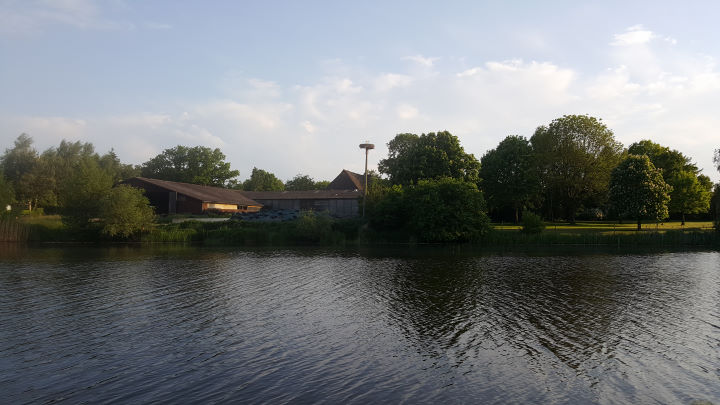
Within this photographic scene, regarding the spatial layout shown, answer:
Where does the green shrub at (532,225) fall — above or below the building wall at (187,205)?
below

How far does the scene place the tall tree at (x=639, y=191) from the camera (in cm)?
6200

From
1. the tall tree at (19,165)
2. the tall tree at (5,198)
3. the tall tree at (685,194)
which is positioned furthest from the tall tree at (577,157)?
the tall tree at (19,165)

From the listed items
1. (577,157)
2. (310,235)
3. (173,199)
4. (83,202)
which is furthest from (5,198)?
(577,157)

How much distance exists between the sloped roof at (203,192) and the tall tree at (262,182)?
1377 inches

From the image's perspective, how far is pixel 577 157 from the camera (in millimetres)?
72375

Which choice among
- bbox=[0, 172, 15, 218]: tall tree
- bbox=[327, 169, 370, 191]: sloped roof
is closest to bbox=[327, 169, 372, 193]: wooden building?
bbox=[327, 169, 370, 191]: sloped roof

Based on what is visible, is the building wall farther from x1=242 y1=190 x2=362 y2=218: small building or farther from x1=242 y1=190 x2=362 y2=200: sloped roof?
x1=242 y1=190 x2=362 y2=200: sloped roof

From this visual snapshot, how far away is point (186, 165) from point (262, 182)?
70.9ft

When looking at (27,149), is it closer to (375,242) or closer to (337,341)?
(375,242)

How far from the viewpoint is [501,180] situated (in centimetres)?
7744

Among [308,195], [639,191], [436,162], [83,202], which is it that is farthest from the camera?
[308,195]

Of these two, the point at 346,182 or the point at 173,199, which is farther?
the point at 346,182

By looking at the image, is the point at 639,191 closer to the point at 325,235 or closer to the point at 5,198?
the point at 325,235

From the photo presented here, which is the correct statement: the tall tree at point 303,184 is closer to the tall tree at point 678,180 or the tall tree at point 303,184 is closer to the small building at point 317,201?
the small building at point 317,201
